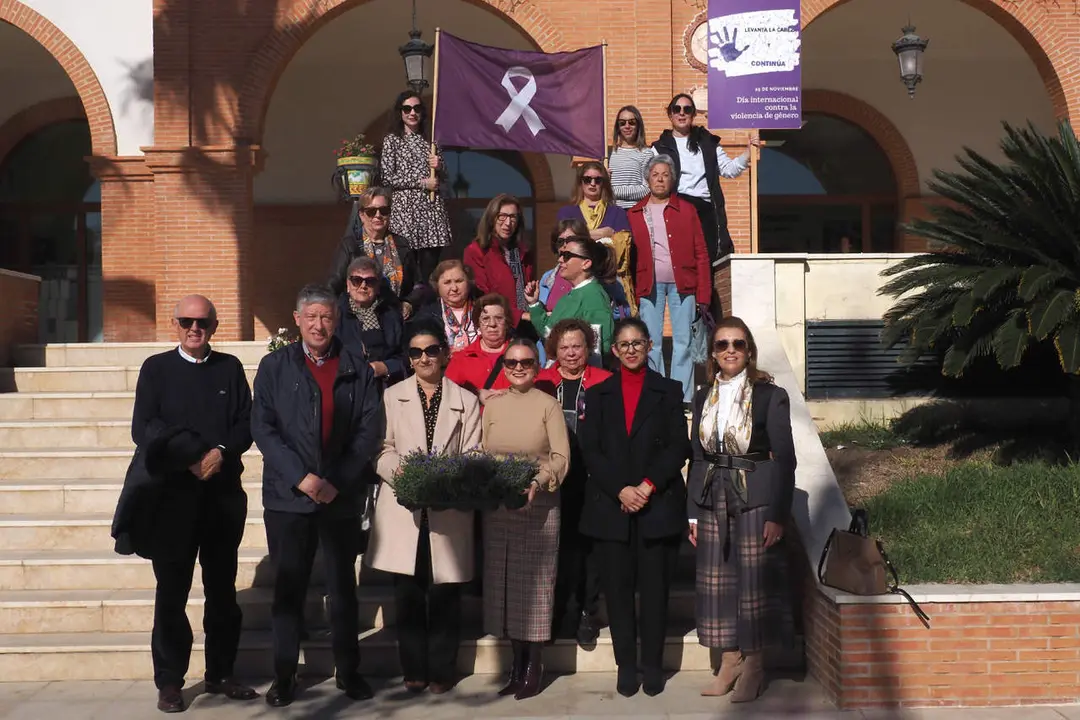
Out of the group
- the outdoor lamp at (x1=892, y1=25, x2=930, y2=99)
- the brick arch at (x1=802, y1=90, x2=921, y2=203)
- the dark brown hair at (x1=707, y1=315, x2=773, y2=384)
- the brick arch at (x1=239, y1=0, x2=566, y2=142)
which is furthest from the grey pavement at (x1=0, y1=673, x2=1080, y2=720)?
the brick arch at (x1=802, y1=90, x2=921, y2=203)

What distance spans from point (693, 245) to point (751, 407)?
2.61 metres

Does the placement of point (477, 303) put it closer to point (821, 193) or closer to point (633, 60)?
point (633, 60)

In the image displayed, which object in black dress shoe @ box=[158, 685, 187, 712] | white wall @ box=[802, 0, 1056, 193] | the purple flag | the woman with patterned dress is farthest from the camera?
white wall @ box=[802, 0, 1056, 193]

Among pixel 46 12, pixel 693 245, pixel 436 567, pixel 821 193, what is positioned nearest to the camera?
pixel 436 567

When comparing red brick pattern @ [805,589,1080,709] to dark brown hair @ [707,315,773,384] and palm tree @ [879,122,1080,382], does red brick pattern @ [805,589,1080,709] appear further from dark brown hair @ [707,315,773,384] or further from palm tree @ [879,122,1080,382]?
palm tree @ [879,122,1080,382]

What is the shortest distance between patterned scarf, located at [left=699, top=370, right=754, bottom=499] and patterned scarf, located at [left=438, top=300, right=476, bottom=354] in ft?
5.62

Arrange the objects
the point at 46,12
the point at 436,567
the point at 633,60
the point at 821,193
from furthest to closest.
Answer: the point at 821,193, the point at 46,12, the point at 633,60, the point at 436,567

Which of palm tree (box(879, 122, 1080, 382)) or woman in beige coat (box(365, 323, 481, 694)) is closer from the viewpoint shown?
woman in beige coat (box(365, 323, 481, 694))

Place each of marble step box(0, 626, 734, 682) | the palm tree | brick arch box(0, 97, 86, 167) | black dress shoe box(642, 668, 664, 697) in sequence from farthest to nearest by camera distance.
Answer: brick arch box(0, 97, 86, 167) → the palm tree → marble step box(0, 626, 734, 682) → black dress shoe box(642, 668, 664, 697)

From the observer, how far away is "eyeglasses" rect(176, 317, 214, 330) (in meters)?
6.01

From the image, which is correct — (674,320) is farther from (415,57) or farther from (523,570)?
(415,57)

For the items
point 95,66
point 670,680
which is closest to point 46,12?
point 95,66

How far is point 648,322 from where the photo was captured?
8.50 metres

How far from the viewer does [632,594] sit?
623 centimetres
